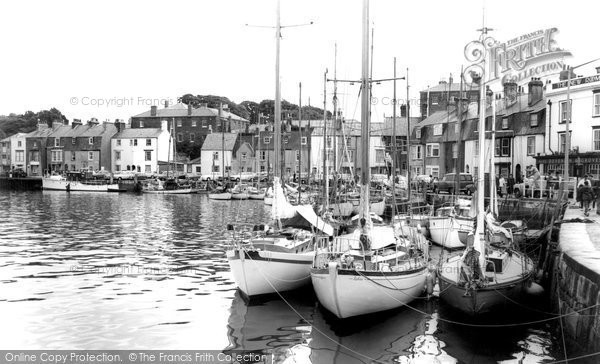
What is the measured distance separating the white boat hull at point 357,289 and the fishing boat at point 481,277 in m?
1.65

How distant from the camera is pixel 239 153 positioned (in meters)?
108

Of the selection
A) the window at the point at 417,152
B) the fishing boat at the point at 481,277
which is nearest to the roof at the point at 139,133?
the window at the point at 417,152

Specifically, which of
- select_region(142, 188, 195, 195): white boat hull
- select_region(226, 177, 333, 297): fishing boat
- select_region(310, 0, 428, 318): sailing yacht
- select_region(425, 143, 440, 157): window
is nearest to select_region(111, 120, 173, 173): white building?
select_region(142, 188, 195, 195): white boat hull

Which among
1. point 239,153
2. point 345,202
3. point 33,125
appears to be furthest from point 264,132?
point 33,125

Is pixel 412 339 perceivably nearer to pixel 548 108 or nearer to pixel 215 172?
pixel 548 108

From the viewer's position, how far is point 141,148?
11400 cm

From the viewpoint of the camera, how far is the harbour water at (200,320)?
642 inches

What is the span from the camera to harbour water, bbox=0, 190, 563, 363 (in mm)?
16297

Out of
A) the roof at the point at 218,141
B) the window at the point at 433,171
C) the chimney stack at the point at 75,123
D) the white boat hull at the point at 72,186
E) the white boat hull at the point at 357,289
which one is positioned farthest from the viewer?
the chimney stack at the point at 75,123

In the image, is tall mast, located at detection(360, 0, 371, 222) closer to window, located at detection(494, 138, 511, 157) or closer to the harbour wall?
the harbour wall

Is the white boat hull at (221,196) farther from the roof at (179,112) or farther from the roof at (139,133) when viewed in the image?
the roof at (179,112)

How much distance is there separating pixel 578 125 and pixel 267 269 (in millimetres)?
39994

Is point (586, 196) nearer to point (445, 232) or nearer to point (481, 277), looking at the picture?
point (445, 232)

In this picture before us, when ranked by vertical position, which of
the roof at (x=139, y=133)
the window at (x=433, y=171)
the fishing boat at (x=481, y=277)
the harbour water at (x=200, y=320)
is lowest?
the harbour water at (x=200, y=320)
